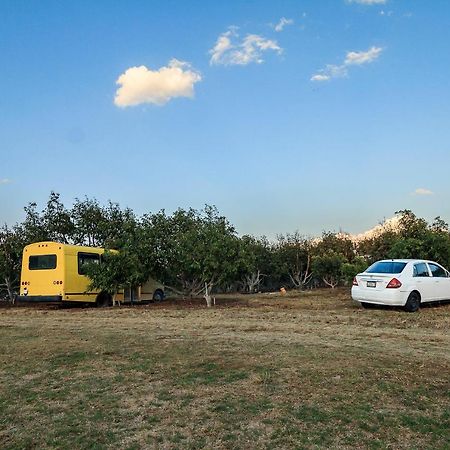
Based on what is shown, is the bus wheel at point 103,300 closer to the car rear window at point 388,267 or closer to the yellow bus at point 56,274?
the yellow bus at point 56,274

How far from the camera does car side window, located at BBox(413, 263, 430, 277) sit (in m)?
13.7

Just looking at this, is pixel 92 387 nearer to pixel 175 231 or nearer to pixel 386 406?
pixel 386 406

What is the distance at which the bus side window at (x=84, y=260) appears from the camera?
59.9 feet

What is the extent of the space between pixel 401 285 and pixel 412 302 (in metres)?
0.69

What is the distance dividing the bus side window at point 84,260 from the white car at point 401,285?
9984mm

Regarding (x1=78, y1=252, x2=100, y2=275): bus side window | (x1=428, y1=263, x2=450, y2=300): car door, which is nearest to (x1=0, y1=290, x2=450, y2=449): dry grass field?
(x1=428, y1=263, x2=450, y2=300): car door

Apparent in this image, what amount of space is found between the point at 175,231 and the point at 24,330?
10.1 meters

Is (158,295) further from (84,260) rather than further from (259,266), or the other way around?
(259,266)

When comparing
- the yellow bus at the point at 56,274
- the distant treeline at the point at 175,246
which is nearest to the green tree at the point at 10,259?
the distant treeline at the point at 175,246

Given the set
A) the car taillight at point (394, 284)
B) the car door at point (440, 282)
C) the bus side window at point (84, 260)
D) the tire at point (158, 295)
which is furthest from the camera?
the tire at point (158, 295)

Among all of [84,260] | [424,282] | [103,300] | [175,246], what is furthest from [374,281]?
[103,300]

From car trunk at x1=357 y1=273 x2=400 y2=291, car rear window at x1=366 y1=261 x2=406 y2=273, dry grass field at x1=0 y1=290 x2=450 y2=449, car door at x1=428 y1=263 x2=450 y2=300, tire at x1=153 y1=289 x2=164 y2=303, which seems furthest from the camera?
tire at x1=153 y1=289 x2=164 y2=303

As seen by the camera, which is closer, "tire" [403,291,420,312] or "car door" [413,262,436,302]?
"tire" [403,291,420,312]

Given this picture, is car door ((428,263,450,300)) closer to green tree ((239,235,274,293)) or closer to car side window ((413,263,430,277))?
car side window ((413,263,430,277))
